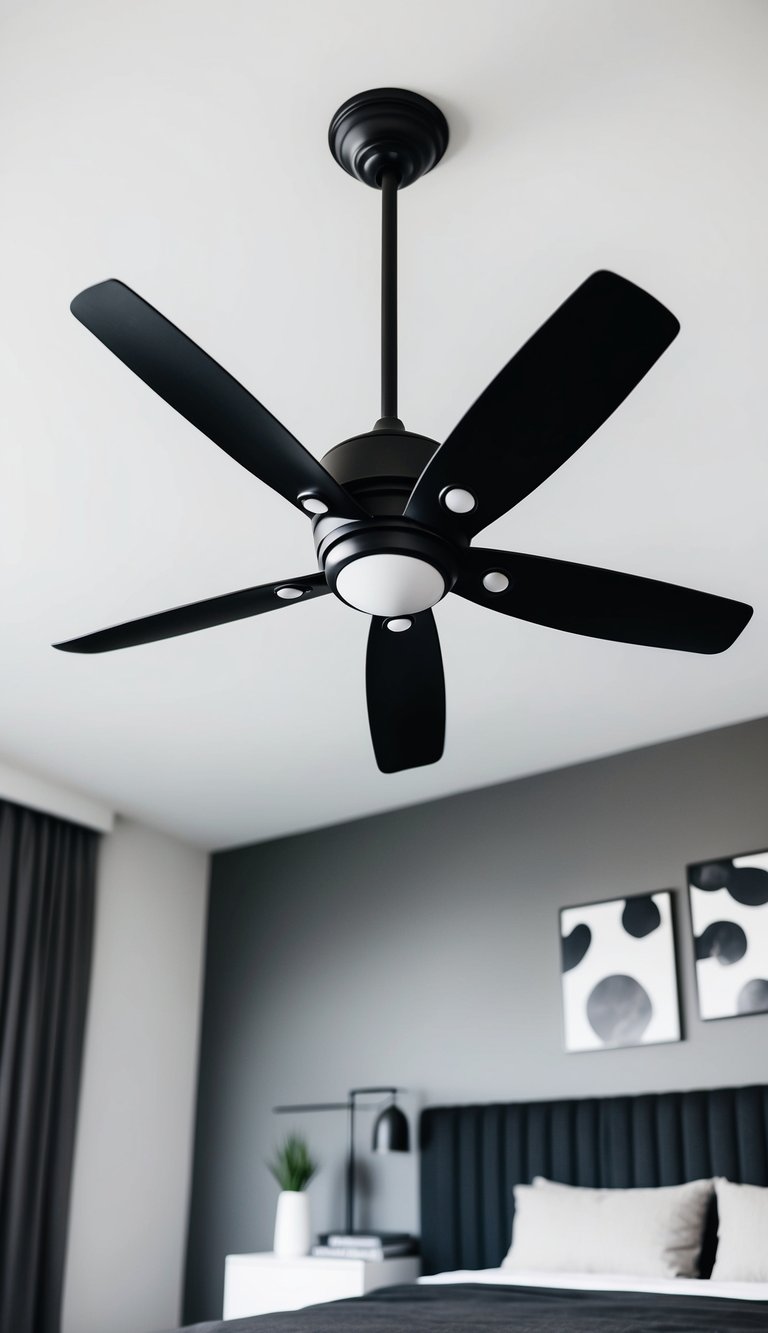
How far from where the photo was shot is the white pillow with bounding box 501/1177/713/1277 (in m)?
3.20

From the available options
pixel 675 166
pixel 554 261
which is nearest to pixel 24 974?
pixel 554 261

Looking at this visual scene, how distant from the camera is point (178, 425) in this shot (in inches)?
95.9

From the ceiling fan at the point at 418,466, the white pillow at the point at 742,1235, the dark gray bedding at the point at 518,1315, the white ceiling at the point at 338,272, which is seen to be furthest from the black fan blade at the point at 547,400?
the white pillow at the point at 742,1235

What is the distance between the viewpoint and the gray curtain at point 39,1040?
3.98m

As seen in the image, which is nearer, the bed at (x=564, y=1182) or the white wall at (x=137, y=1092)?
the bed at (x=564, y=1182)

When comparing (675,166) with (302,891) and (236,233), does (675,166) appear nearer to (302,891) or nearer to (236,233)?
(236,233)

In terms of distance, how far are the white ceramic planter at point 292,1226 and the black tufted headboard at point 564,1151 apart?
0.43 m

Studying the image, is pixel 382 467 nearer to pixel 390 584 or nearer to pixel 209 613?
pixel 390 584

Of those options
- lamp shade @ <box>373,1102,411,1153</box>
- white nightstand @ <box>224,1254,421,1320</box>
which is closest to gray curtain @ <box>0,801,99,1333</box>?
white nightstand @ <box>224,1254,421,1320</box>

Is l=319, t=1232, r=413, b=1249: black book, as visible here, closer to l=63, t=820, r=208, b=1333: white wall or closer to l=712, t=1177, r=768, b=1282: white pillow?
l=63, t=820, r=208, b=1333: white wall

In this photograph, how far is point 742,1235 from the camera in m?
3.09

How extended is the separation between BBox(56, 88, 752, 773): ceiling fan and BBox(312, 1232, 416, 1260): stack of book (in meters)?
2.54

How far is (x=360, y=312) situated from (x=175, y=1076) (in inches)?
146

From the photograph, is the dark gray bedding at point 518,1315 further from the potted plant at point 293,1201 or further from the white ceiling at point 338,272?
the white ceiling at point 338,272
